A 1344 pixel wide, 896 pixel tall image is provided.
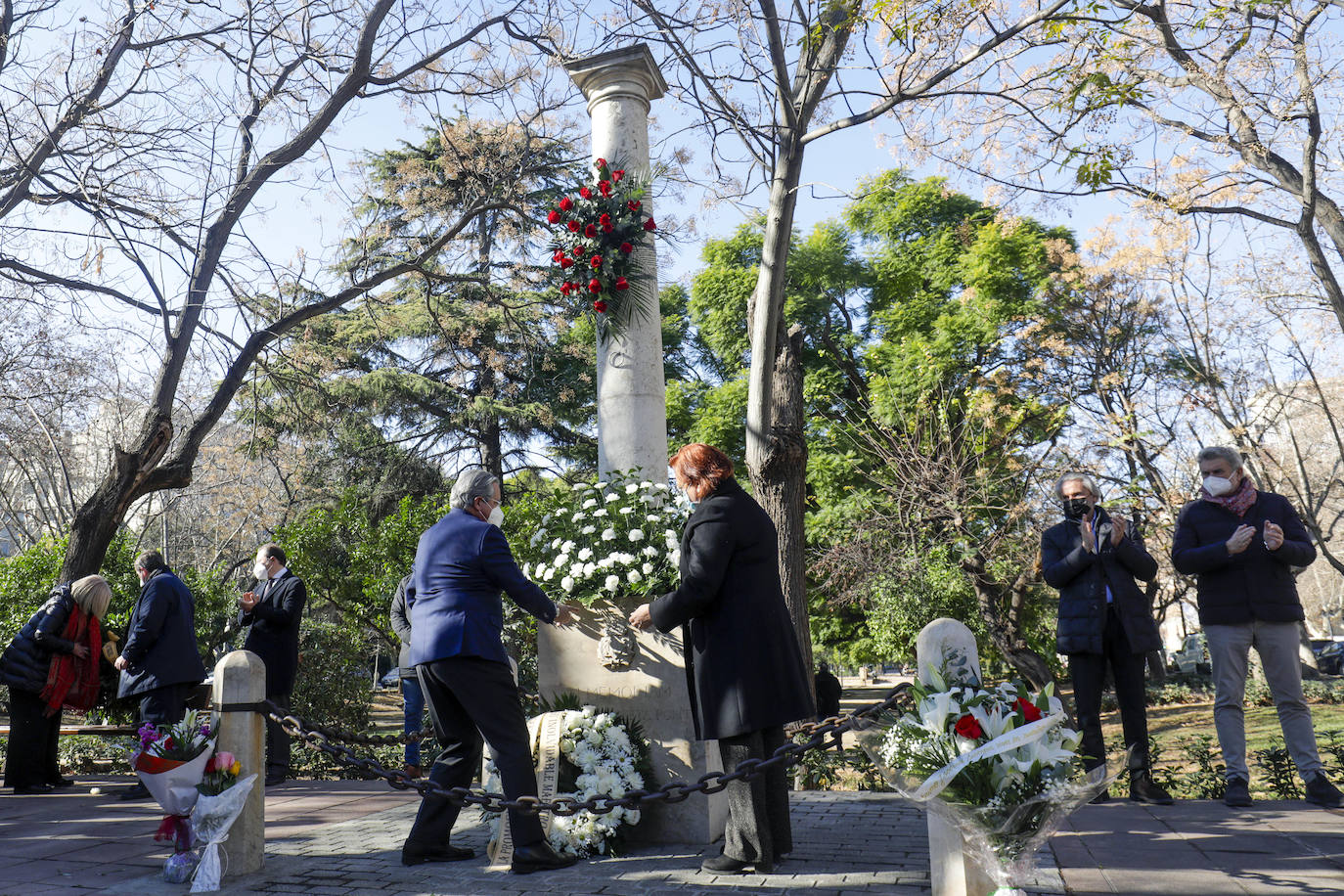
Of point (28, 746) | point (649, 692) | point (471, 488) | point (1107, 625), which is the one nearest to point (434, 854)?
point (649, 692)

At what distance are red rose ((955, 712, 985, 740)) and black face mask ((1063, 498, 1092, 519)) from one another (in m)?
2.83

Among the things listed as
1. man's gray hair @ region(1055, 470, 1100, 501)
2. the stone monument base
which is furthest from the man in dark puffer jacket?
the stone monument base

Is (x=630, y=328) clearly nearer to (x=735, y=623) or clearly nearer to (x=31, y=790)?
(x=735, y=623)

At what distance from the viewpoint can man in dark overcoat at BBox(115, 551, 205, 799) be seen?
679cm

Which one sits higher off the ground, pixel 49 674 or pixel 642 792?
pixel 49 674

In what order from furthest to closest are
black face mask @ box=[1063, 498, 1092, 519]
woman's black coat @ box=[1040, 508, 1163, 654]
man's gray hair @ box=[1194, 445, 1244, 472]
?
black face mask @ box=[1063, 498, 1092, 519], man's gray hair @ box=[1194, 445, 1244, 472], woman's black coat @ box=[1040, 508, 1163, 654]

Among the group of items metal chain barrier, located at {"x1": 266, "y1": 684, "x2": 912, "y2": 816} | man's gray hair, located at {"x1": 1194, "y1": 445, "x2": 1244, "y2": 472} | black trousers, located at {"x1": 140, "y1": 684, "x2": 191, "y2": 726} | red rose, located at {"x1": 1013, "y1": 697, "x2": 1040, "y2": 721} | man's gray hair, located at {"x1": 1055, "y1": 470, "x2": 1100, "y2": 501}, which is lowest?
metal chain barrier, located at {"x1": 266, "y1": 684, "x2": 912, "y2": 816}

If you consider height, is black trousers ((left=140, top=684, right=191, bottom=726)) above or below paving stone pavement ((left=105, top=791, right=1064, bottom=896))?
above

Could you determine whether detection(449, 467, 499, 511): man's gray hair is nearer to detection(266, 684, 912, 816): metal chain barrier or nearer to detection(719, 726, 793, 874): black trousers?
detection(266, 684, 912, 816): metal chain barrier

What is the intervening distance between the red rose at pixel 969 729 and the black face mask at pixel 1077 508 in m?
2.83

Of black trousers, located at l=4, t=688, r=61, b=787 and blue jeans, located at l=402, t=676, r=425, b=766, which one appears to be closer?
black trousers, located at l=4, t=688, r=61, b=787

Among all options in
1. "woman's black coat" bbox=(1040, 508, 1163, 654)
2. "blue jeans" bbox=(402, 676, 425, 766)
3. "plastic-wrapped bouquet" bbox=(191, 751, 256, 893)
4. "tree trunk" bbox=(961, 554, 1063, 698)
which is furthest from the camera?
"tree trunk" bbox=(961, 554, 1063, 698)

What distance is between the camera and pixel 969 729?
127 inches

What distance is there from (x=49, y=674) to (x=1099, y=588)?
7.53 m
